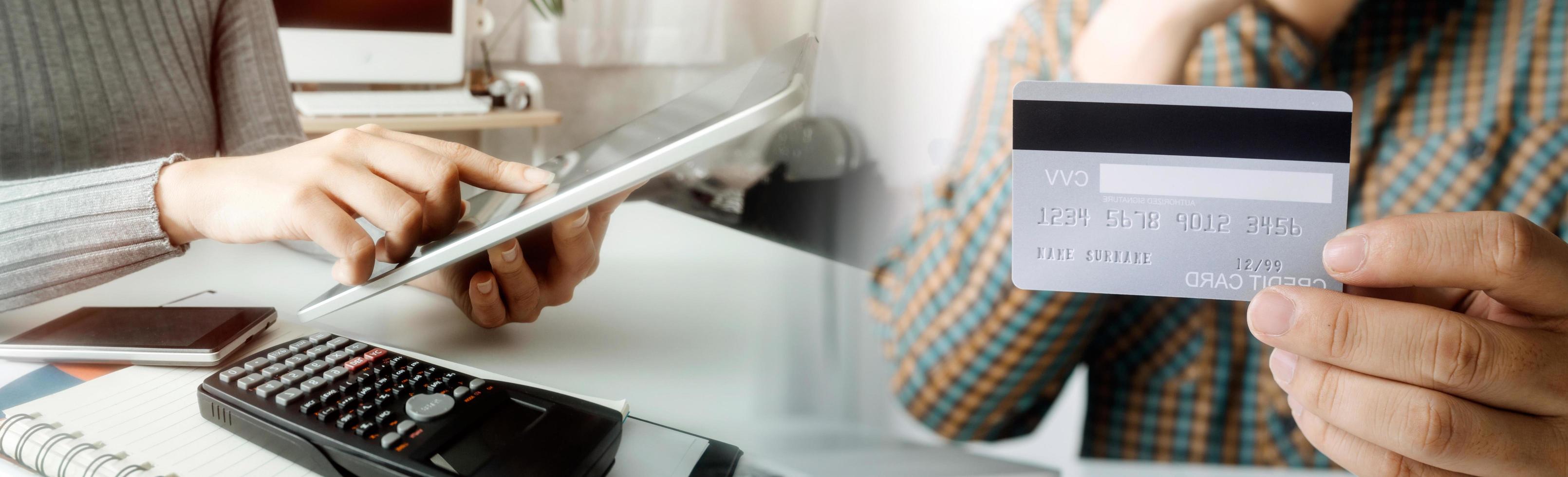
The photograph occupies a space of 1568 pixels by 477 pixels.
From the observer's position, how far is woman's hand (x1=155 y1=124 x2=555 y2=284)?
0.33 meters

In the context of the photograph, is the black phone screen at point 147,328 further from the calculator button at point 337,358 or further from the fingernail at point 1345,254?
the fingernail at point 1345,254

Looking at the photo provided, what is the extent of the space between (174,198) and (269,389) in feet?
0.58

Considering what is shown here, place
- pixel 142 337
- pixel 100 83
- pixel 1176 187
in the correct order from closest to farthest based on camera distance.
Result: pixel 1176 187
pixel 142 337
pixel 100 83

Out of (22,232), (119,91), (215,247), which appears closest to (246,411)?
(22,232)

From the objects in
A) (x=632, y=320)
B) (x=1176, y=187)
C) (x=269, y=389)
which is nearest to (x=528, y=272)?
(x=632, y=320)

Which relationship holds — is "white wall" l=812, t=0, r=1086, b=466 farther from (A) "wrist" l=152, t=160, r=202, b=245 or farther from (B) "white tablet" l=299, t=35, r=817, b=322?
(A) "wrist" l=152, t=160, r=202, b=245

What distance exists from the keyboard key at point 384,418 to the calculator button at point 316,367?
0.06 meters

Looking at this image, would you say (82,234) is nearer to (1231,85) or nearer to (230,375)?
(230,375)

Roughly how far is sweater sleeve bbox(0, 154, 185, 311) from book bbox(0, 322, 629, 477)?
104mm

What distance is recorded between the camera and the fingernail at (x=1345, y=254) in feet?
0.77

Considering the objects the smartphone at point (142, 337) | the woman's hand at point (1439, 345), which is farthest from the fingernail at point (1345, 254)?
the smartphone at point (142, 337)

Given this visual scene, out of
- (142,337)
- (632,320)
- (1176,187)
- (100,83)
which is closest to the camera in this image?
(1176,187)

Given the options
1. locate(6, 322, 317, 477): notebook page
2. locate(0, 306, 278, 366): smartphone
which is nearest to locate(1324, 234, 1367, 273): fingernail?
locate(6, 322, 317, 477): notebook page

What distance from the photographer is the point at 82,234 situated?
0.38 metres
